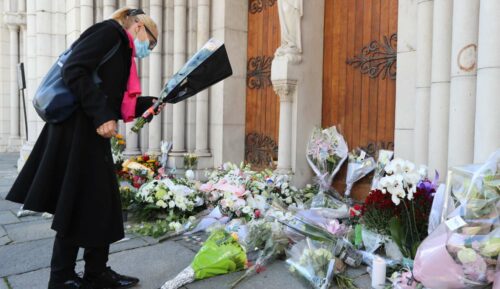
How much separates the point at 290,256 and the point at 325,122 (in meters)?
2.33

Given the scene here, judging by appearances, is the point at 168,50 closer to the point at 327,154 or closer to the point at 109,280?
the point at 327,154

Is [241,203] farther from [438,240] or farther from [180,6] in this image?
[180,6]

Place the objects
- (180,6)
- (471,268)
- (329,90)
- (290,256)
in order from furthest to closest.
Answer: (180,6), (329,90), (290,256), (471,268)

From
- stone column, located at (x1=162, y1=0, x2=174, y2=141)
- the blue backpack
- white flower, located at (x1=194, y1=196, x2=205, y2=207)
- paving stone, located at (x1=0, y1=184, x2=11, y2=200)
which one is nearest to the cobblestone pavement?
white flower, located at (x1=194, y1=196, x2=205, y2=207)

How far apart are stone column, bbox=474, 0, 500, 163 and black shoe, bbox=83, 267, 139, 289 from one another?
225cm

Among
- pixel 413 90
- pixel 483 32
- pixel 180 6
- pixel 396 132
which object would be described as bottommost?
pixel 396 132

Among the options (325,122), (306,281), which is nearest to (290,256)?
(306,281)

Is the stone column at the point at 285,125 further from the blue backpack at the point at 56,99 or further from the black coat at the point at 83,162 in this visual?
the blue backpack at the point at 56,99

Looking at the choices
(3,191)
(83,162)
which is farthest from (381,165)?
(3,191)

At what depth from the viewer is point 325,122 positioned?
15.7ft

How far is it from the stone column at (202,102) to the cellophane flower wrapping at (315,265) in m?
3.31

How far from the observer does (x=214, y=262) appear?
256 cm

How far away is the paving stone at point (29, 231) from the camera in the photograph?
11.5 feet

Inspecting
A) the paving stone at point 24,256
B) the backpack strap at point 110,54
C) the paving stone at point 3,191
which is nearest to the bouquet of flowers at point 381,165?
the backpack strap at point 110,54
